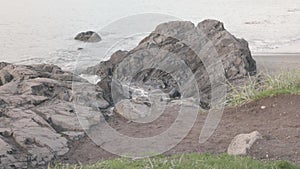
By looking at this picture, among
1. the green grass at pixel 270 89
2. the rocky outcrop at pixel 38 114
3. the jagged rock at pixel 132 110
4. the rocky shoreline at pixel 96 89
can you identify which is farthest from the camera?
the jagged rock at pixel 132 110

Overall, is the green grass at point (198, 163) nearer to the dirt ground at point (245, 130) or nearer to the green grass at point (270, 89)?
the dirt ground at point (245, 130)

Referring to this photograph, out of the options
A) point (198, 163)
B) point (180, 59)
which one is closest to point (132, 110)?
point (198, 163)

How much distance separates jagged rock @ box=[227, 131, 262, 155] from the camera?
→ 788 centimetres

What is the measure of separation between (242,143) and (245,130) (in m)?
1.26

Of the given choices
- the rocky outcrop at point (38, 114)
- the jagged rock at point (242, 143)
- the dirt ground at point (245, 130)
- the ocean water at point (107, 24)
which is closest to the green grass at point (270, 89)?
the dirt ground at point (245, 130)

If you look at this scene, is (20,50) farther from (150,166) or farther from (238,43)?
(150,166)

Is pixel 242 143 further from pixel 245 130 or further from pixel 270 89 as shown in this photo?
pixel 270 89

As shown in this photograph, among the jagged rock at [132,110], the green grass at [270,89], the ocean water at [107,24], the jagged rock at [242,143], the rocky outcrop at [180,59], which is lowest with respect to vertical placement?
the ocean water at [107,24]

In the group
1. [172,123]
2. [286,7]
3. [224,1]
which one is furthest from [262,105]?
[224,1]

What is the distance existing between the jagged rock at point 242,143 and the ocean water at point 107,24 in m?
11.7

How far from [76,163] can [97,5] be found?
99.0 ft

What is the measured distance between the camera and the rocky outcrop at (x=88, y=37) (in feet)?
82.6

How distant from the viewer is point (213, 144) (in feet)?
28.5

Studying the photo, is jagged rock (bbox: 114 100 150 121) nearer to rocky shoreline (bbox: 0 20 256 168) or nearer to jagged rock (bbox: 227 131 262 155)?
rocky shoreline (bbox: 0 20 256 168)
